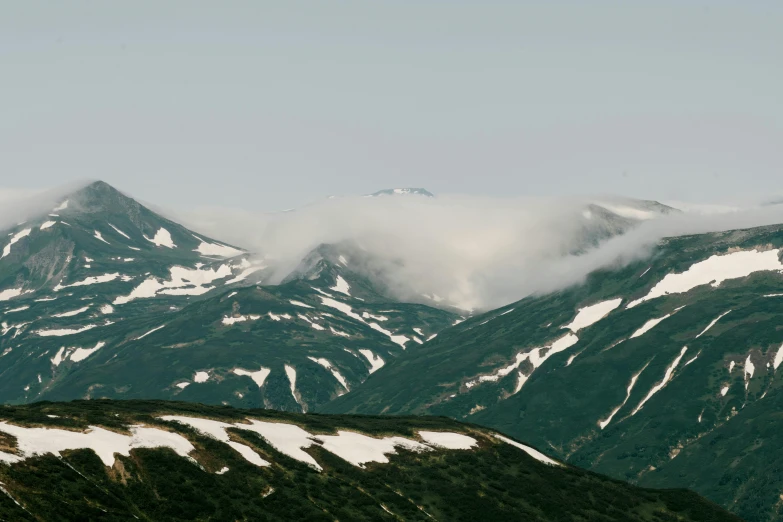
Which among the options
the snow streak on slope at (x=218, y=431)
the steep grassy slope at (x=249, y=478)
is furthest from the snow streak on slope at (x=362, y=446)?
the snow streak on slope at (x=218, y=431)

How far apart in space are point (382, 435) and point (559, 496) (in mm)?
37167

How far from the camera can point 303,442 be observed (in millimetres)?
177625

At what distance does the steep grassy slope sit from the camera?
407ft

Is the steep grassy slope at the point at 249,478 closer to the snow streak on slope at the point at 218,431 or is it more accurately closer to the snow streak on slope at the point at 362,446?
the snow streak on slope at the point at 218,431

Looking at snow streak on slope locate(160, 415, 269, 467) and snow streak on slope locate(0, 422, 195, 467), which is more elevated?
snow streak on slope locate(0, 422, 195, 467)

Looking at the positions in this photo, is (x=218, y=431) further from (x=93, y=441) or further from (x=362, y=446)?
(x=362, y=446)

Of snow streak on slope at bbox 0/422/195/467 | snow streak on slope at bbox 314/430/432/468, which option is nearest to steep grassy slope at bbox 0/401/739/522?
snow streak on slope at bbox 0/422/195/467

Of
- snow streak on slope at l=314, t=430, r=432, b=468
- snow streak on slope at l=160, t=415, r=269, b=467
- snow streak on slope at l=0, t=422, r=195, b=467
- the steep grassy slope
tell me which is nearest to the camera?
the steep grassy slope

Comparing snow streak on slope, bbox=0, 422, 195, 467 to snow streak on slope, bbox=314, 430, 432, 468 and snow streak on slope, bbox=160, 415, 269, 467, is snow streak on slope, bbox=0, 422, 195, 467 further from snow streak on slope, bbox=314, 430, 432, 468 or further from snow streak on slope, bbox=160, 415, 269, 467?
snow streak on slope, bbox=314, 430, 432, 468

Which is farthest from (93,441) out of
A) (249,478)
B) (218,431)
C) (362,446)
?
(362,446)

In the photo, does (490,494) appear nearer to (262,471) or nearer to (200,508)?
(262,471)

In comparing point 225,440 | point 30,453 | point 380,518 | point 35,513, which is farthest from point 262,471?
point 35,513

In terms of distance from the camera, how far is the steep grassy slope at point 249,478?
124 metres

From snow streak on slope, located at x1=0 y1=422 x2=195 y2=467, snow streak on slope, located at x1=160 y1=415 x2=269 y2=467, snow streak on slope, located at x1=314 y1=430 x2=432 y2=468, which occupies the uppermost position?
snow streak on slope, located at x1=0 y1=422 x2=195 y2=467
